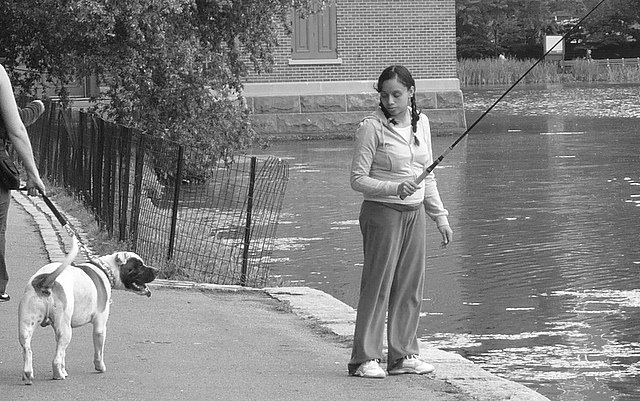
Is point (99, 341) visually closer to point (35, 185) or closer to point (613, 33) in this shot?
point (35, 185)

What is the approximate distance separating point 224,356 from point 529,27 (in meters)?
69.4

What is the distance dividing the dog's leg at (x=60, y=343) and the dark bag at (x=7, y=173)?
112 centimetres

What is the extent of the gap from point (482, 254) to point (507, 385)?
20.3ft

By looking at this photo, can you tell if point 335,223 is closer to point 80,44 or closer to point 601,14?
point 80,44

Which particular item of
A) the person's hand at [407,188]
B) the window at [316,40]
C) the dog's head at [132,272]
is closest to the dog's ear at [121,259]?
the dog's head at [132,272]

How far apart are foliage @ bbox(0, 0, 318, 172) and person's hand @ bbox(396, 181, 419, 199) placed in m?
9.48

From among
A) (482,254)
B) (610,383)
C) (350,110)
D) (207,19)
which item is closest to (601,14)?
(350,110)

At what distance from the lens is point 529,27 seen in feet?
247

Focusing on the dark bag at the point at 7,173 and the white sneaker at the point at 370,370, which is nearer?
the white sneaker at the point at 370,370

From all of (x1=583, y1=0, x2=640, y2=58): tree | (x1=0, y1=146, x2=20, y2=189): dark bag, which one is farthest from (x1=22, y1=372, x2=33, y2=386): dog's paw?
(x1=583, y1=0, x2=640, y2=58): tree

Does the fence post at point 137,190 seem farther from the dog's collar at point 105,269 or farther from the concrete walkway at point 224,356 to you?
the dog's collar at point 105,269

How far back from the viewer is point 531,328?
9.68m

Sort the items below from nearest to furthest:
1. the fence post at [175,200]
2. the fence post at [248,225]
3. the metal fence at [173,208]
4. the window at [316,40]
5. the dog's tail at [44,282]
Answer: the dog's tail at [44,282] → the fence post at [248,225] → the fence post at [175,200] → the metal fence at [173,208] → the window at [316,40]

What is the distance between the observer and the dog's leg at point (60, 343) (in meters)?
6.82
